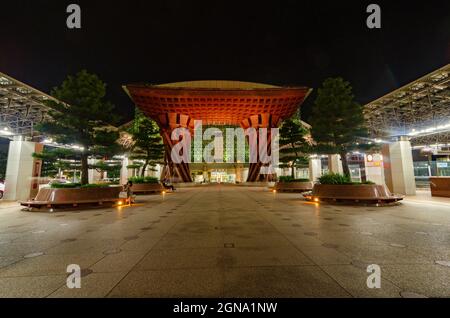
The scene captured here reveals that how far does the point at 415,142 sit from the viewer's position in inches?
1297

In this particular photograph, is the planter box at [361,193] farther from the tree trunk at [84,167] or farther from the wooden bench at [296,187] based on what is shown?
the tree trunk at [84,167]

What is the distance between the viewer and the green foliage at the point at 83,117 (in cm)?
1184

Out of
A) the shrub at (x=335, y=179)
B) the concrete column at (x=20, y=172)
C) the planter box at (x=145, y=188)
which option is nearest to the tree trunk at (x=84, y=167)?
the concrete column at (x=20, y=172)

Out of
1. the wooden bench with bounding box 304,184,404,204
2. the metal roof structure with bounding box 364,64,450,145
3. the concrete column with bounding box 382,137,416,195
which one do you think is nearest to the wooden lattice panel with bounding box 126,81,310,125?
the metal roof structure with bounding box 364,64,450,145

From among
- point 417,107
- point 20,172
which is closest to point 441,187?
point 417,107

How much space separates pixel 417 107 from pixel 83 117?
101 ft

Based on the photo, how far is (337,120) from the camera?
46.9 ft

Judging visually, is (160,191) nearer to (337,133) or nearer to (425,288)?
(337,133)

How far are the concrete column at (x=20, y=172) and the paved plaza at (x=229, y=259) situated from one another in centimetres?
1379

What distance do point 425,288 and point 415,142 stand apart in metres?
41.5

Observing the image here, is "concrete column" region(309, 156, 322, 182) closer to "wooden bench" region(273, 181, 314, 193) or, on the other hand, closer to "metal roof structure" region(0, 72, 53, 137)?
"wooden bench" region(273, 181, 314, 193)

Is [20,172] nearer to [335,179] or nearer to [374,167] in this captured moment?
[335,179]

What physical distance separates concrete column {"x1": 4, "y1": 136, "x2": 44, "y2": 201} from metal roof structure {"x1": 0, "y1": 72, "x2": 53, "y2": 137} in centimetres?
109
